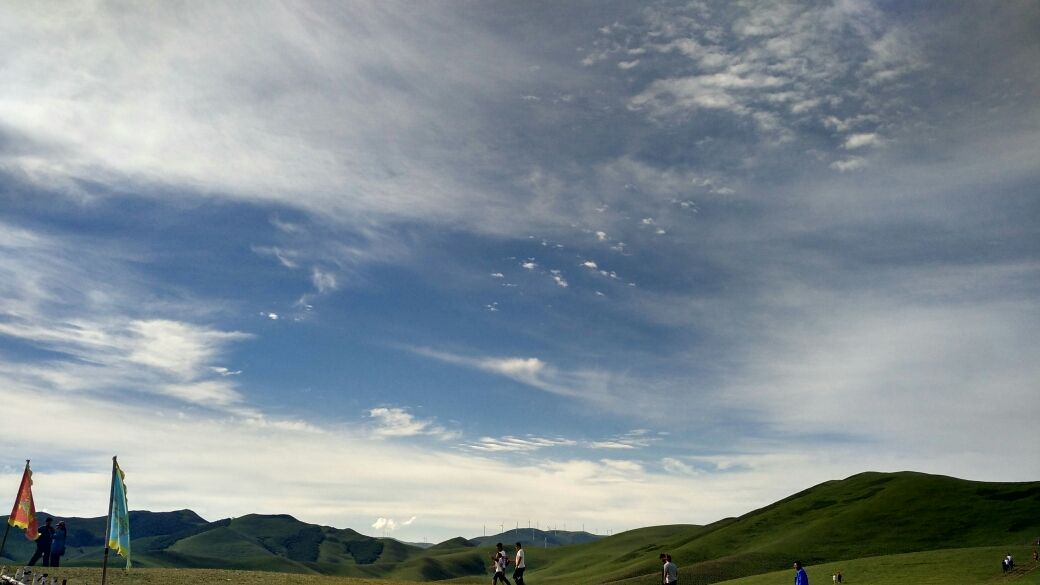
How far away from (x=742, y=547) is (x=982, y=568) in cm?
7854

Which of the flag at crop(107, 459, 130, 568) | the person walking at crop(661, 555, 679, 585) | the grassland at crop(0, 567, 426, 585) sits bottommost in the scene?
the grassland at crop(0, 567, 426, 585)

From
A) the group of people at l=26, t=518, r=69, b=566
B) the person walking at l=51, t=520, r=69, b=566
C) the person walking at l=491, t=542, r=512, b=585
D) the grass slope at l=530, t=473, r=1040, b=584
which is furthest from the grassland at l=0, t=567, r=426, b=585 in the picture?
the grass slope at l=530, t=473, r=1040, b=584

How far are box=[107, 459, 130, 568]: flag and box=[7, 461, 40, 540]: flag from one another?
7.78 m

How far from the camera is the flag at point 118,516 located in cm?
3165

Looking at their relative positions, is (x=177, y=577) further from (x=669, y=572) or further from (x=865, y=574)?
(x=865, y=574)

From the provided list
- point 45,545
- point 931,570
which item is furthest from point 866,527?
point 45,545

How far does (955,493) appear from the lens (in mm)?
134125

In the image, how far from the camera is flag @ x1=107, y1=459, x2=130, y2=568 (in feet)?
104

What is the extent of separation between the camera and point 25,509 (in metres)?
37.2

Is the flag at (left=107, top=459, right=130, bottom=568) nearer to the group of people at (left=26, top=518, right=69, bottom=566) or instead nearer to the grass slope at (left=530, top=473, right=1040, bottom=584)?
the group of people at (left=26, top=518, right=69, bottom=566)

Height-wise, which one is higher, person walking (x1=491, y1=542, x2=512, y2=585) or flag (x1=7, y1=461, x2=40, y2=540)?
flag (x1=7, y1=461, x2=40, y2=540)

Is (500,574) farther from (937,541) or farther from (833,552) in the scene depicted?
(937,541)

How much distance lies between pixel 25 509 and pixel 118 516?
9.16 meters

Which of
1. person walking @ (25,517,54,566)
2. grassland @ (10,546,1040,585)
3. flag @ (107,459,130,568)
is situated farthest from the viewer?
person walking @ (25,517,54,566)
